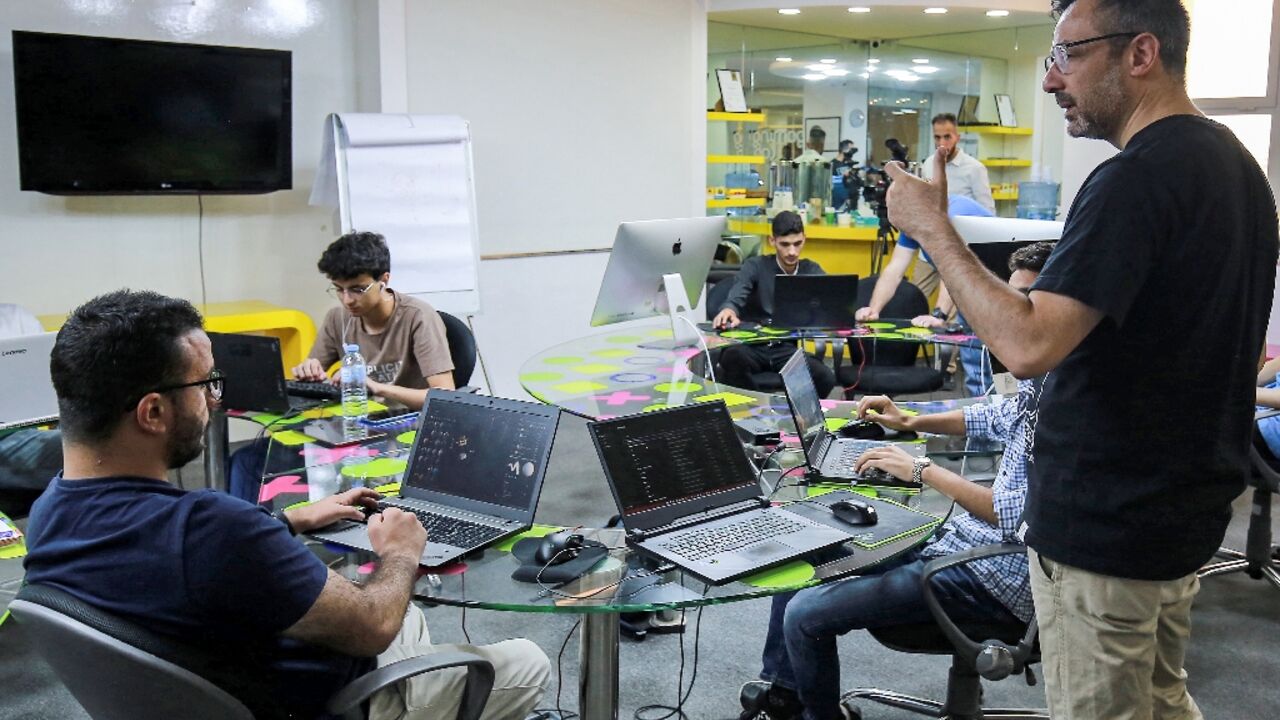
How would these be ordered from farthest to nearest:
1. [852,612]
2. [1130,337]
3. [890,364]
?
[890,364] → [852,612] → [1130,337]

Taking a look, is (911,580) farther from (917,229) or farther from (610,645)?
(917,229)

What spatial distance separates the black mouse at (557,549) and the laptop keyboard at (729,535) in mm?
156

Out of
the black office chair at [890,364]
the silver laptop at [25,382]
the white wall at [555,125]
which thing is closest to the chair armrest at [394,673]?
the silver laptop at [25,382]

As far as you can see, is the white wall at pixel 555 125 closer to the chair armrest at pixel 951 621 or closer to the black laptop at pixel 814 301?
the black laptop at pixel 814 301

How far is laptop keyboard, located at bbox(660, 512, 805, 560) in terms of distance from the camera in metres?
1.96

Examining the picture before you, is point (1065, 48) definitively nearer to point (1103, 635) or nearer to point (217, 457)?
point (1103, 635)

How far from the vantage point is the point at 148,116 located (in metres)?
4.84

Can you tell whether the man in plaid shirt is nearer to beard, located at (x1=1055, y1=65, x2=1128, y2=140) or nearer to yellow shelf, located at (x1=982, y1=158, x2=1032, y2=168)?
beard, located at (x1=1055, y1=65, x2=1128, y2=140)

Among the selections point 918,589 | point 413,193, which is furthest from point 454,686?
point 413,193

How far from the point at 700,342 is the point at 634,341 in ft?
1.27

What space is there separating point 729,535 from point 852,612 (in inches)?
16.6

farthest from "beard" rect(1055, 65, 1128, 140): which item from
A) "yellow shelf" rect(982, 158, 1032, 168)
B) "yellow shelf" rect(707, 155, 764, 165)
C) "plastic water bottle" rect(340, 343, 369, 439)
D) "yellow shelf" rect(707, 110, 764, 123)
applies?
"yellow shelf" rect(982, 158, 1032, 168)

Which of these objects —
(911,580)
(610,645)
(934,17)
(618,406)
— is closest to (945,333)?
(618,406)

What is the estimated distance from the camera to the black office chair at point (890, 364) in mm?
4938
